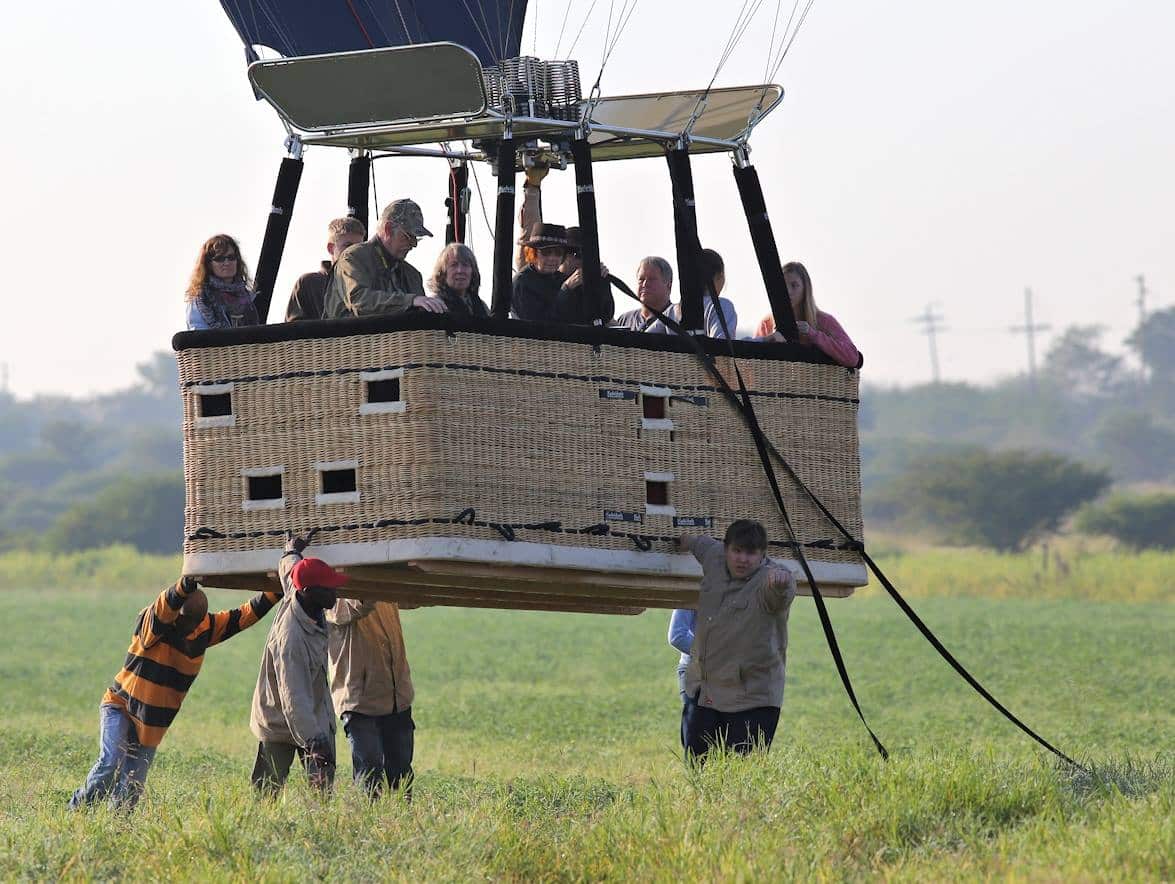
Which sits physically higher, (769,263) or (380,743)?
(769,263)

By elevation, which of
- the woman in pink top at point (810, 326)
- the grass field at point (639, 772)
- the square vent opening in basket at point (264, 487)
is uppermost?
the woman in pink top at point (810, 326)

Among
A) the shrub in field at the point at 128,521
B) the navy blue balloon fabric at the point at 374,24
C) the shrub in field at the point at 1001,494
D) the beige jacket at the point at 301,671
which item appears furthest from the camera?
the shrub in field at the point at 128,521

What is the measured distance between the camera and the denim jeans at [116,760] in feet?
33.0

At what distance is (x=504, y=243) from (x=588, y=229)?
44cm

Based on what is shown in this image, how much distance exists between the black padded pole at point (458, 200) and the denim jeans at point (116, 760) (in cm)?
292

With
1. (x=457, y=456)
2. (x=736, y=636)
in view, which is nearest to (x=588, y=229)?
(x=457, y=456)

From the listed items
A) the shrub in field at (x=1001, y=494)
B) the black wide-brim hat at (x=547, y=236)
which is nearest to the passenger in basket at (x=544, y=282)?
the black wide-brim hat at (x=547, y=236)

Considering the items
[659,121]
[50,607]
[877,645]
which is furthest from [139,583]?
[659,121]

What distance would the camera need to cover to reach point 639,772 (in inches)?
560

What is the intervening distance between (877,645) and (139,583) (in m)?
33.8

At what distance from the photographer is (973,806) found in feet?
29.1

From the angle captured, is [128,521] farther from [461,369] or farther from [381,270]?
[461,369]

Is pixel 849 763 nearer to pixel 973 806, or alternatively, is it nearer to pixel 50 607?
pixel 973 806

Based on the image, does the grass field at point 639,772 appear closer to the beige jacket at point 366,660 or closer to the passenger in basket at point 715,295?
the beige jacket at point 366,660
